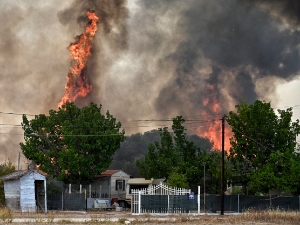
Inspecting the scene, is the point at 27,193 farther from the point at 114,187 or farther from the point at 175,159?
the point at 114,187

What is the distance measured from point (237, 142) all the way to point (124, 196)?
68.3ft

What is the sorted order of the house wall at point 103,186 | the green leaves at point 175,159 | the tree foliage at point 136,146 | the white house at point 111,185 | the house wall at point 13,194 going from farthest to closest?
the tree foliage at point 136,146
the house wall at point 103,186
the white house at point 111,185
the green leaves at point 175,159
the house wall at point 13,194

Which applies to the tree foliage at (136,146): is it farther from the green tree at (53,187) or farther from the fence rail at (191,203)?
the fence rail at (191,203)

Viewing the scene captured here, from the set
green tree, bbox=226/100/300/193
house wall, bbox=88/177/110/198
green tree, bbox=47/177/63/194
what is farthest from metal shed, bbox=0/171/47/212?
green tree, bbox=226/100/300/193

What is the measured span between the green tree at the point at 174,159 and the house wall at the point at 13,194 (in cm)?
1692

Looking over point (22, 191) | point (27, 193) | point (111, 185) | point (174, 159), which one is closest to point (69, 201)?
point (27, 193)

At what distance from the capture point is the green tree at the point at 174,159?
4306 centimetres

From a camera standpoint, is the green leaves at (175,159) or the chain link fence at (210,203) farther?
the green leaves at (175,159)

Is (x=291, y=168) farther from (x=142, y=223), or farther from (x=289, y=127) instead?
(x=142, y=223)

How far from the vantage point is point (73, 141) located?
45.4m

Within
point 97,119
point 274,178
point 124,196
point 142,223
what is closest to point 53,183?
point 97,119

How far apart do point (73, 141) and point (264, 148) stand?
24.0 meters

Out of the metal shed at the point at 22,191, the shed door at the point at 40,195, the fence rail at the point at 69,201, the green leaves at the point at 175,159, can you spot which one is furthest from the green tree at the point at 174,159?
the metal shed at the point at 22,191

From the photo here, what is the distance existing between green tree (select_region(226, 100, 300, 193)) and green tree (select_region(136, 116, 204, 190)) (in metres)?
5.51
